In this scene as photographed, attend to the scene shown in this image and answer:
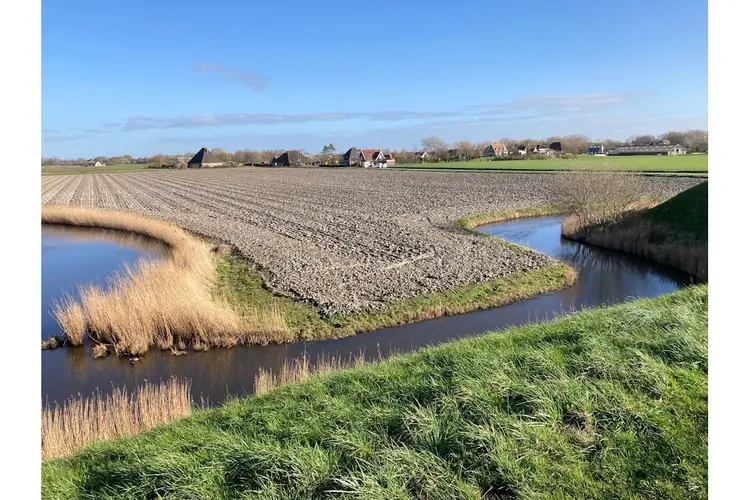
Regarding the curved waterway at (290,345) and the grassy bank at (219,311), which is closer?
the curved waterway at (290,345)

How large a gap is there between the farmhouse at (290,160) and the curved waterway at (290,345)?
3837 inches

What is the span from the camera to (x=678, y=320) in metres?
6.36

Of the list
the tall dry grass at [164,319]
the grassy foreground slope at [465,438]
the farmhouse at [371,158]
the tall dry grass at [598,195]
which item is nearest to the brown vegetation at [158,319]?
the tall dry grass at [164,319]

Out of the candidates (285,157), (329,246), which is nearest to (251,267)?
(329,246)

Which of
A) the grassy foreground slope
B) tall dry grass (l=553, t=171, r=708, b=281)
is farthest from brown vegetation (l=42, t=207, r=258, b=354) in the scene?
tall dry grass (l=553, t=171, r=708, b=281)

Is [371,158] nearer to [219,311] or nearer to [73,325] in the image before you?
[219,311]

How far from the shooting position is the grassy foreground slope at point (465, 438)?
12.1 ft

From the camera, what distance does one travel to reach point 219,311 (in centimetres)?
1201

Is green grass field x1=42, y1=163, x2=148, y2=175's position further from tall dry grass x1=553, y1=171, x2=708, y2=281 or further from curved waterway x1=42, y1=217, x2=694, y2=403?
tall dry grass x1=553, y1=171, x2=708, y2=281

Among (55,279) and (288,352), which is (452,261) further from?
(55,279)

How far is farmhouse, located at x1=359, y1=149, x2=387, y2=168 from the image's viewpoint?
108 meters

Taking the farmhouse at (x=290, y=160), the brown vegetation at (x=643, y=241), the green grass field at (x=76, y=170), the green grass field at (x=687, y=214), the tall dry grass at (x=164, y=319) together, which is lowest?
the tall dry grass at (x=164, y=319)

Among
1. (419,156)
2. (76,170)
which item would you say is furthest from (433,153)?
(76,170)

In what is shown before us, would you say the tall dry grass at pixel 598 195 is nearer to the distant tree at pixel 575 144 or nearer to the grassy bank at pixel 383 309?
the grassy bank at pixel 383 309
